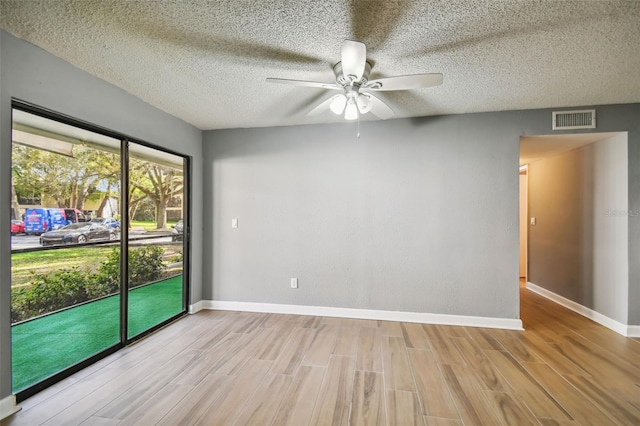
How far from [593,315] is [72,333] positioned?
5.99 metres

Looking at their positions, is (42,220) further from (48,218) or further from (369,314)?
(369,314)

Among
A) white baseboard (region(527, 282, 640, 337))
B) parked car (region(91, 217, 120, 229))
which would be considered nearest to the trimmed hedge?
parked car (region(91, 217, 120, 229))

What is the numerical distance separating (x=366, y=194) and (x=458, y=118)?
141cm

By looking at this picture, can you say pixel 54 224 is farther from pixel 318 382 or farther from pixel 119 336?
pixel 318 382

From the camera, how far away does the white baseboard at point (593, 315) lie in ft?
9.16

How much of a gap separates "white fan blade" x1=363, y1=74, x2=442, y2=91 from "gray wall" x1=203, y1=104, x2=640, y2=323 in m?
1.38

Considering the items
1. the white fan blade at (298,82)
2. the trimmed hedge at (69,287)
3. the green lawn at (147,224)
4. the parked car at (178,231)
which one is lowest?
the trimmed hedge at (69,287)

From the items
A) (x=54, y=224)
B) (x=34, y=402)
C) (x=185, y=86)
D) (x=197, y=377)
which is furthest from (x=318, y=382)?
(x=185, y=86)

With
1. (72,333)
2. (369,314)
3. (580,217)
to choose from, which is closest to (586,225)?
(580,217)

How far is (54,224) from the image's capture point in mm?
2148

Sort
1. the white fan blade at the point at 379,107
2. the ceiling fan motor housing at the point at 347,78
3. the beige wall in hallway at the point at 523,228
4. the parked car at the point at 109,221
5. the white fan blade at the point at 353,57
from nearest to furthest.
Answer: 1. the white fan blade at the point at 353,57
2. the ceiling fan motor housing at the point at 347,78
3. the white fan blade at the point at 379,107
4. the parked car at the point at 109,221
5. the beige wall in hallway at the point at 523,228

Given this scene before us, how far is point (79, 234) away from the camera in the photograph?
2.36m

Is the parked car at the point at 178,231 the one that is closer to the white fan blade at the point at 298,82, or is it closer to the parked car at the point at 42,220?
the parked car at the point at 42,220

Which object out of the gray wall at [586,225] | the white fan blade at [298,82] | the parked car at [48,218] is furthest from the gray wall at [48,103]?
the gray wall at [586,225]
